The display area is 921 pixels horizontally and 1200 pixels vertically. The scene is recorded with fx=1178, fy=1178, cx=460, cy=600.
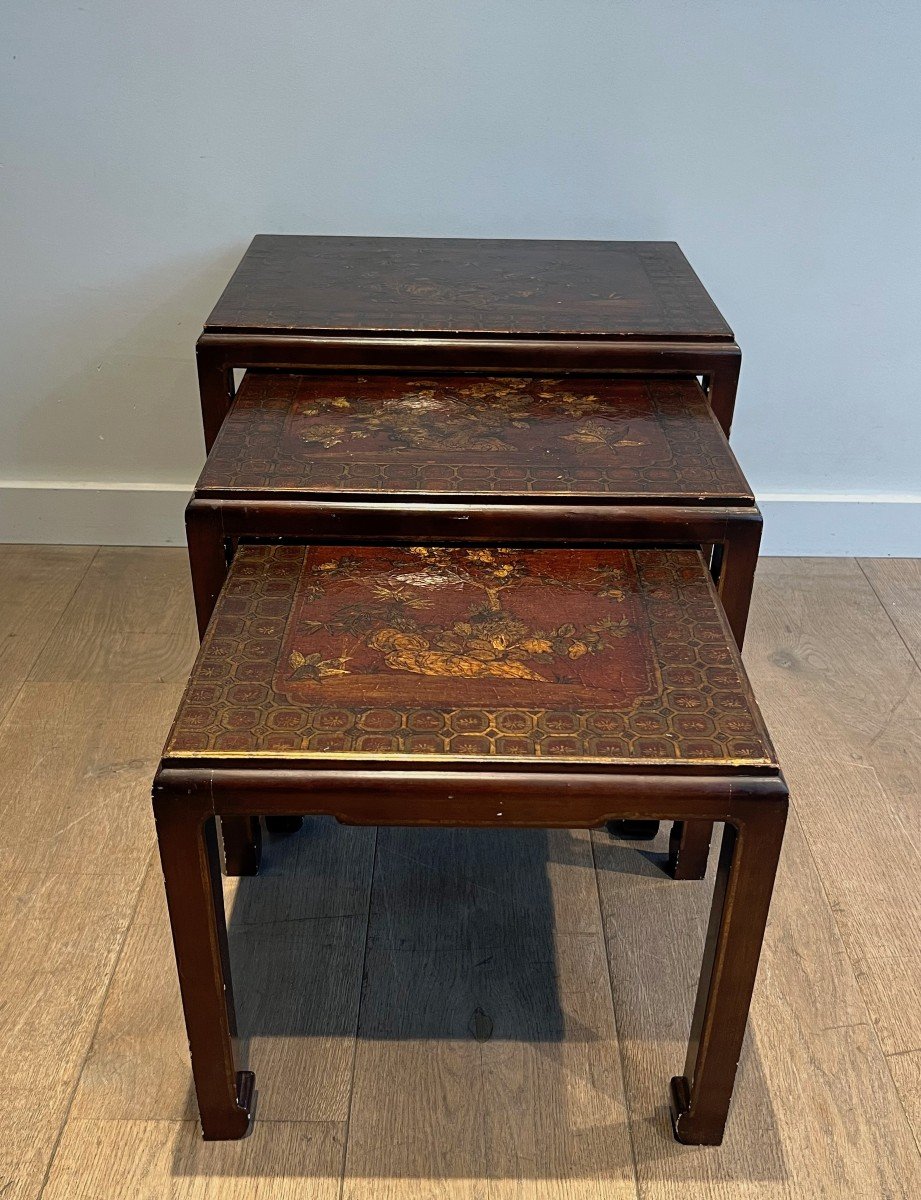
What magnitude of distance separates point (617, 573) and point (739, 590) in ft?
0.53

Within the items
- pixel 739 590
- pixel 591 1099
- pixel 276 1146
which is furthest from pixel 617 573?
pixel 276 1146

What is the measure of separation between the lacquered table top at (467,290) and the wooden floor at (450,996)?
1.97 ft

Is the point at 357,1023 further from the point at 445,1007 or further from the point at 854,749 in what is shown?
the point at 854,749

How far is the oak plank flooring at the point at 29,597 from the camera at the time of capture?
1.84 meters

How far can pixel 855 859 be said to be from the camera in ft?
4.94

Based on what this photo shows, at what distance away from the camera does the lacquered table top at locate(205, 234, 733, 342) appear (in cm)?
153

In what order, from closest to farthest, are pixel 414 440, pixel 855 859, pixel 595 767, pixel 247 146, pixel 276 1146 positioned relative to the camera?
pixel 595 767 → pixel 276 1146 → pixel 414 440 → pixel 855 859 → pixel 247 146

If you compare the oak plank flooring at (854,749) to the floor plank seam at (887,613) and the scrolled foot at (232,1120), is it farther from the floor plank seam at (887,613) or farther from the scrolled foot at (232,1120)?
the scrolled foot at (232,1120)

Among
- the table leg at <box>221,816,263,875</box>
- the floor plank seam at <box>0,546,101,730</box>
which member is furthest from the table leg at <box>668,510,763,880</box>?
the floor plank seam at <box>0,546,101,730</box>

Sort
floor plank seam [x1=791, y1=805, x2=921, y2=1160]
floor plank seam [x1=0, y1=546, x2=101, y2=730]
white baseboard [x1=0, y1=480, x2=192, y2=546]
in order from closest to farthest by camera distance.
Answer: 1. floor plank seam [x1=791, y1=805, x2=921, y2=1160]
2. floor plank seam [x1=0, y1=546, x2=101, y2=730]
3. white baseboard [x1=0, y1=480, x2=192, y2=546]

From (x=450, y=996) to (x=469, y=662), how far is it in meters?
0.46

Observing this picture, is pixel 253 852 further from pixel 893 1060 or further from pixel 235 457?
pixel 893 1060

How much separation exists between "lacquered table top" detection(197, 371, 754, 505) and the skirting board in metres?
0.70

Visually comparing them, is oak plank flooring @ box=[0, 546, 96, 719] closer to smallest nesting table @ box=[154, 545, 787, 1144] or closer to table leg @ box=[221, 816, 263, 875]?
table leg @ box=[221, 816, 263, 875]
